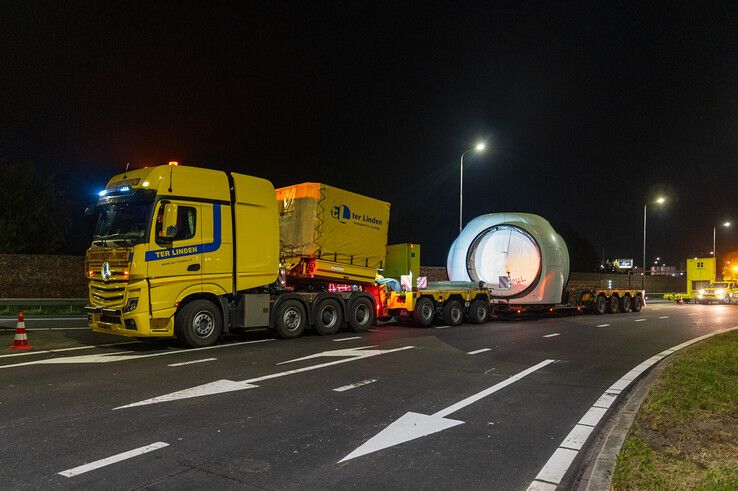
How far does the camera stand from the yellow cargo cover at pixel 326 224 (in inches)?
509

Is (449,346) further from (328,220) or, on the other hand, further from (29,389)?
(29,389)

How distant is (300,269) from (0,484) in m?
9.22

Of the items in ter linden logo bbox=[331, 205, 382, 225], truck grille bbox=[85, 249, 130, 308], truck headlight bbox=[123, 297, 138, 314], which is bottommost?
truck headlight bbox=[123, 297, 138, 314]

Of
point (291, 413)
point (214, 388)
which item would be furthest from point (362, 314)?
point (291, 413)

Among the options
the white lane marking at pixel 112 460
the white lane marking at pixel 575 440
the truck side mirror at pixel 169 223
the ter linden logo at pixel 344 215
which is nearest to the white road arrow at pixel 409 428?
the white lane marking at pixel 575 440

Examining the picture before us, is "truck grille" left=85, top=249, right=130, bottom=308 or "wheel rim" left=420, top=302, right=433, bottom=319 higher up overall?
"truck grille" left=85, top=249, right=130, bottom=308

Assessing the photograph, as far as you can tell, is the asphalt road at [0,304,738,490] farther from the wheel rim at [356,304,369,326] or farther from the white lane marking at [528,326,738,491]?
the wheel rim at [356,304,369,326]

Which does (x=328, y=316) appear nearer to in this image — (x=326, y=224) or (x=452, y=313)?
(x=326, y=224)

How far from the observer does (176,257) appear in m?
10.0

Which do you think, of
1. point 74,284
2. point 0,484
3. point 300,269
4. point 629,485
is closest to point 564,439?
point 629,485

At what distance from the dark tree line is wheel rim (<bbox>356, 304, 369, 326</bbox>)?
79.0 ft

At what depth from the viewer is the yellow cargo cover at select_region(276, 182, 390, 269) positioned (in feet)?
42.4

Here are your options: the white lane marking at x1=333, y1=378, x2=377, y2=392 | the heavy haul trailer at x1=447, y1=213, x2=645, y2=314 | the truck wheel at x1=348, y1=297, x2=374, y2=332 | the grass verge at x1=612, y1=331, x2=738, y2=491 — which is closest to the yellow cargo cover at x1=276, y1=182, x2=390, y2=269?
the truck wheel at x1=348, y1=297, x2=374, y2=332

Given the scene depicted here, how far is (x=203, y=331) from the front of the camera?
34.8 ft
